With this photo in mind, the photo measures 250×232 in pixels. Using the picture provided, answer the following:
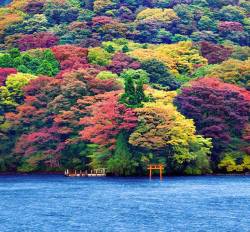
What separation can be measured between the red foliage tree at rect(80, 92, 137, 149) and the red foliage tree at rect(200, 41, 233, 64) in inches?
1286

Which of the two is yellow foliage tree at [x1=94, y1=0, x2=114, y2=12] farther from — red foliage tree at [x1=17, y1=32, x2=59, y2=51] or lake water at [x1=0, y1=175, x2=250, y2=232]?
lake water at [x1=0, y1=175, x2=250, y2=232]

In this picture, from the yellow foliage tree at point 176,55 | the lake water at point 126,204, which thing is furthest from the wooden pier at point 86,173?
the yellow foliage tree at point 176,55

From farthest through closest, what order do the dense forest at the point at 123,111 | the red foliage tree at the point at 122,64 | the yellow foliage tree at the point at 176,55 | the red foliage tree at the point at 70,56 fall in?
1. the yellow foliage tree at the point at 176,55
2. the red foliage tree at the point at 122,64
3. the red foliage tree at the point at 70,56
4. the dense forest at the point at 123,111

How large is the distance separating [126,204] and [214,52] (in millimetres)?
55672

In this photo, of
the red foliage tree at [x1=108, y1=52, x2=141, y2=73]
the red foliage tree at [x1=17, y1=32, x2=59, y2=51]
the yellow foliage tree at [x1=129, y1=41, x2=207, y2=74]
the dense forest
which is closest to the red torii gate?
the dense forest

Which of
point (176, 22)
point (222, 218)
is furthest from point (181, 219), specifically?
point (176, 22)

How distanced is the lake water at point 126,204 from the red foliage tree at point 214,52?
36531 mm

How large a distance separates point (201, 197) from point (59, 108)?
25115mm

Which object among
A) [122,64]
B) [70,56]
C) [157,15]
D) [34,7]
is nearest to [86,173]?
[122,64]

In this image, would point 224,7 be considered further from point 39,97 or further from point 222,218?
point 222,218

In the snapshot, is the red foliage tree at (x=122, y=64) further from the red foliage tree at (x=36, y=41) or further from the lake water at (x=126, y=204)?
the lake water at (x=126, y=204)

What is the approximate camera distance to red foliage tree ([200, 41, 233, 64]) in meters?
114

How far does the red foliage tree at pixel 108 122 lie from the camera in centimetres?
8019

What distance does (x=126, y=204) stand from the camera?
62312mm
